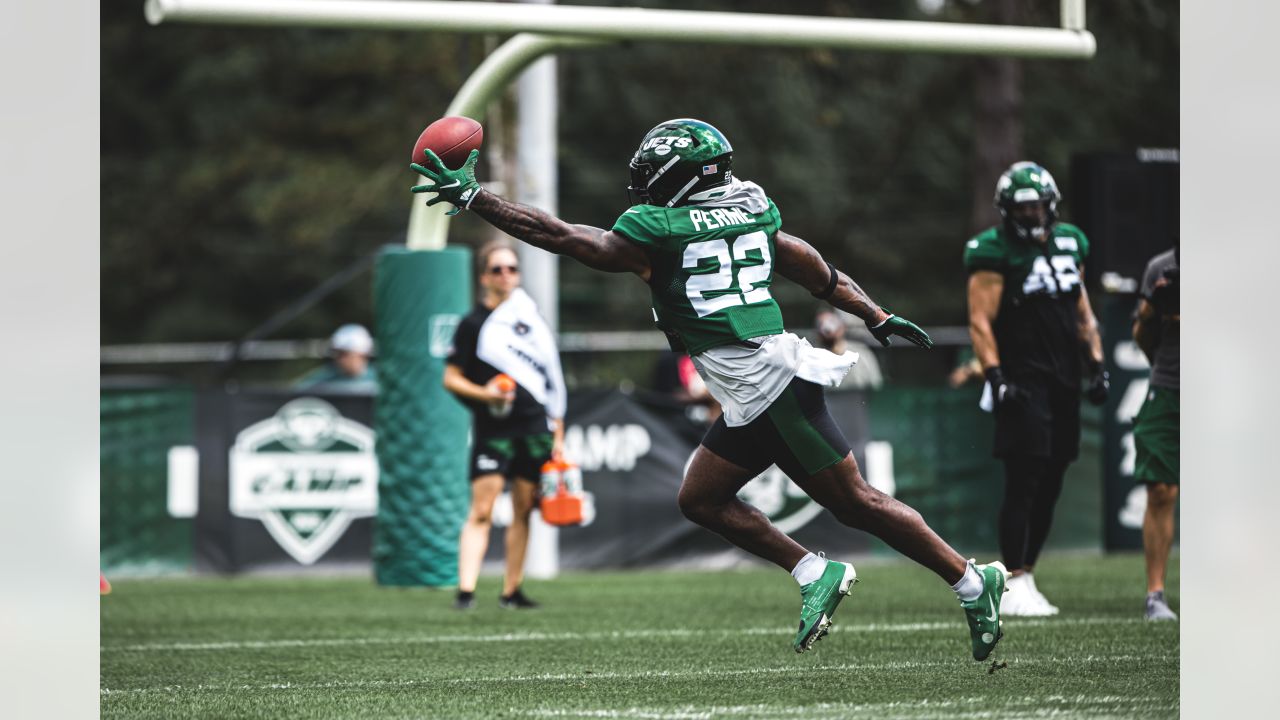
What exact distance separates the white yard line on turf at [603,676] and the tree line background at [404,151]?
732 inches

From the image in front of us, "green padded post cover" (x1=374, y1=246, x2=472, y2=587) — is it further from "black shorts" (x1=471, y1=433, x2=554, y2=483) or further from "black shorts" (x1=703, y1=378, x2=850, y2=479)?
"black shorts" (x1=703, y1=378, x2=850, y2=479)

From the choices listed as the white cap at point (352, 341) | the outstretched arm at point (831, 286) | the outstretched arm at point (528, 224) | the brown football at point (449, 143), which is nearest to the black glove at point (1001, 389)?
the outstretched arm at point (831, 286)

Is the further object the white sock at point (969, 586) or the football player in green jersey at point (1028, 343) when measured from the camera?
the football player in green jersey at point (1028, 343)

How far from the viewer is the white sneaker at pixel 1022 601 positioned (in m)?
8.88

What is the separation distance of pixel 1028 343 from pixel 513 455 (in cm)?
304

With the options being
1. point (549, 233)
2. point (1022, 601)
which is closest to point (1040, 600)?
point (1022, 601)

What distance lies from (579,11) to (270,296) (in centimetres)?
1994

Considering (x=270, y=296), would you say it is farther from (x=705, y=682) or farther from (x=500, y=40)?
(x=705, y=682)

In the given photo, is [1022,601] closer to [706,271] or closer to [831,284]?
[831,284]

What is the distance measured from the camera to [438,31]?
32.7 feet

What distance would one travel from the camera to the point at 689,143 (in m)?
6.46

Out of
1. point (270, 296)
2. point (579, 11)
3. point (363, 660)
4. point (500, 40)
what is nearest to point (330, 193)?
point (270, 296)

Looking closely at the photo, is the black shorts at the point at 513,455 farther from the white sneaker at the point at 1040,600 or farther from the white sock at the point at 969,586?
the white sock at the point at 969,586

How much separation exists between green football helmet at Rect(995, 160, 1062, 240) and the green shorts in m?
0.98
